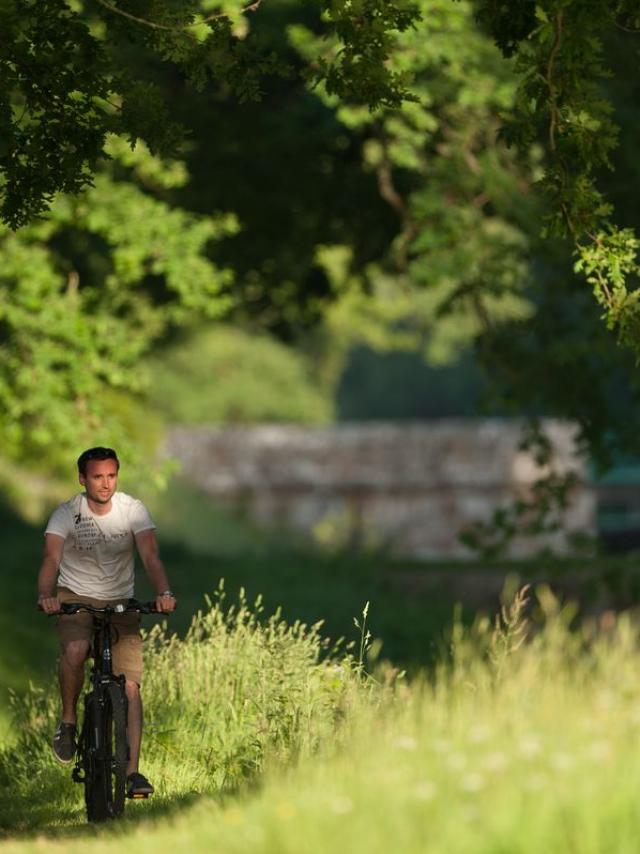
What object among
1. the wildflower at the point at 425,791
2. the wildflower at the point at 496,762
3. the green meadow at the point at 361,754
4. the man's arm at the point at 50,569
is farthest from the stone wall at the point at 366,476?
the wildflower at the point at 425,791

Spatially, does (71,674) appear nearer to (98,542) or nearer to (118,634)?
(118,634)

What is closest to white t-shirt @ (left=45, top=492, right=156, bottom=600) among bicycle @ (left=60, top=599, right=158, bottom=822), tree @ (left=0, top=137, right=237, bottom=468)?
bicycle @ (left=60, top=599, right=158, bottom=822)

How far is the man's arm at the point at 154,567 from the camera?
918 centimetres

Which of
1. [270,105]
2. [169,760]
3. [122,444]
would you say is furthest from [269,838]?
[270,105]

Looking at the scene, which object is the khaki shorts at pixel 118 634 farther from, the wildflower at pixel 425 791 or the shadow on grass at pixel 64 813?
the wildflower at pixel 425 791

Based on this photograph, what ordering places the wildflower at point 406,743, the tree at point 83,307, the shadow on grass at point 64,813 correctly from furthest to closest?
the tree at point 83,307 < the shadow on grass at point 64,813 < the wildflower at point 406,743

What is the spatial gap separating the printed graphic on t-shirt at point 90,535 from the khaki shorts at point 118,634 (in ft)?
0.99

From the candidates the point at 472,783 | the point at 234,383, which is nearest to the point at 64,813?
the point at 472,783

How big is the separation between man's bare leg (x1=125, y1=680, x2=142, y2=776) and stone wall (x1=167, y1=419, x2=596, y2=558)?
1459 inches

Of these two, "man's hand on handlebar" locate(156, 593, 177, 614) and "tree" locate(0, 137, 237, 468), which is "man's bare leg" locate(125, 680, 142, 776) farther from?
"tree" locate(0, 137, 237, 468)

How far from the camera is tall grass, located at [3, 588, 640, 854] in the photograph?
6.18 metres

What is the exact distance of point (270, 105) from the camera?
2397 cm

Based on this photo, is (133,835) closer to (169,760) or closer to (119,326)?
(169,760)

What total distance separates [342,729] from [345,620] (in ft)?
59.3
